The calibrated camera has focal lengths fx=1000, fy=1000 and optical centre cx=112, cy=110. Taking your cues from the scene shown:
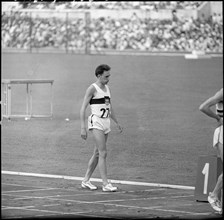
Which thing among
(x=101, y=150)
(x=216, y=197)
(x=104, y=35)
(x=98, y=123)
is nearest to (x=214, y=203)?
(x=216, y=197)

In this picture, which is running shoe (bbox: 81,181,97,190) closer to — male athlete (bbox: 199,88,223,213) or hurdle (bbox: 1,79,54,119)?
male athlete (bbox: 199,88,223,213)

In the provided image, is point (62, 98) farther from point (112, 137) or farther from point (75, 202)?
point (75, 202)

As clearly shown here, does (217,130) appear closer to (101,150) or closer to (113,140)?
(101,150)

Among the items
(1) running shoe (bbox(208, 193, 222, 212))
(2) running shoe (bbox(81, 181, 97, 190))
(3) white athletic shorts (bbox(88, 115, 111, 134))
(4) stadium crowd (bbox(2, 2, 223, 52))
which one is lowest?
(1) running shoe (bbox(208, 193, 222, 212))

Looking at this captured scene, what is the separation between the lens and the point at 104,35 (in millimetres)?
62938

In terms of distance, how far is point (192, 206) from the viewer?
10.6 m

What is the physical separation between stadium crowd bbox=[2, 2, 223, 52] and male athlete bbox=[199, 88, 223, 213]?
146 ft

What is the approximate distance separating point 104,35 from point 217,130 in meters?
53.2

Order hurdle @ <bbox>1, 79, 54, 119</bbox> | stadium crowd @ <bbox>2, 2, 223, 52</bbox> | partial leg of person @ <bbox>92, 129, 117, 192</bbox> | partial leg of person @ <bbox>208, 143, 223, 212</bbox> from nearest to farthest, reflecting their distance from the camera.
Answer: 1. partial leg of person @ <bbox>208, 143, 223, 212</bbox>
2. partial leg of person @ <bbox>92, 129, 117, 192</bbox>
3. hurdle @ <bbox>1, 79, 54, 119</bbox>
4. stadium crowd @ <bbox>2, 2, 223, 52</bbox>

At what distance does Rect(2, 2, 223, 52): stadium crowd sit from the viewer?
5644 centimetres

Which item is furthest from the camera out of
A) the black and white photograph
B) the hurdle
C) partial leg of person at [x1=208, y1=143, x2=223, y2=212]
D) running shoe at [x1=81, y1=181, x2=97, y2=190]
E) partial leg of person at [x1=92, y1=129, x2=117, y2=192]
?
the hurdle

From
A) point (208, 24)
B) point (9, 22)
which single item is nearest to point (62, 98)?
point (9, 22)

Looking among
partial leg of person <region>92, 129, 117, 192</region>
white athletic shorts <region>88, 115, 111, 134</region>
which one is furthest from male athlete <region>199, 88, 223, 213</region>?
white athletic shorts <region>88, 115, 111, 134</region>

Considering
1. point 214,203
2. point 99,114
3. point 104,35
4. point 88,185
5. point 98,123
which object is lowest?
point 214,203
